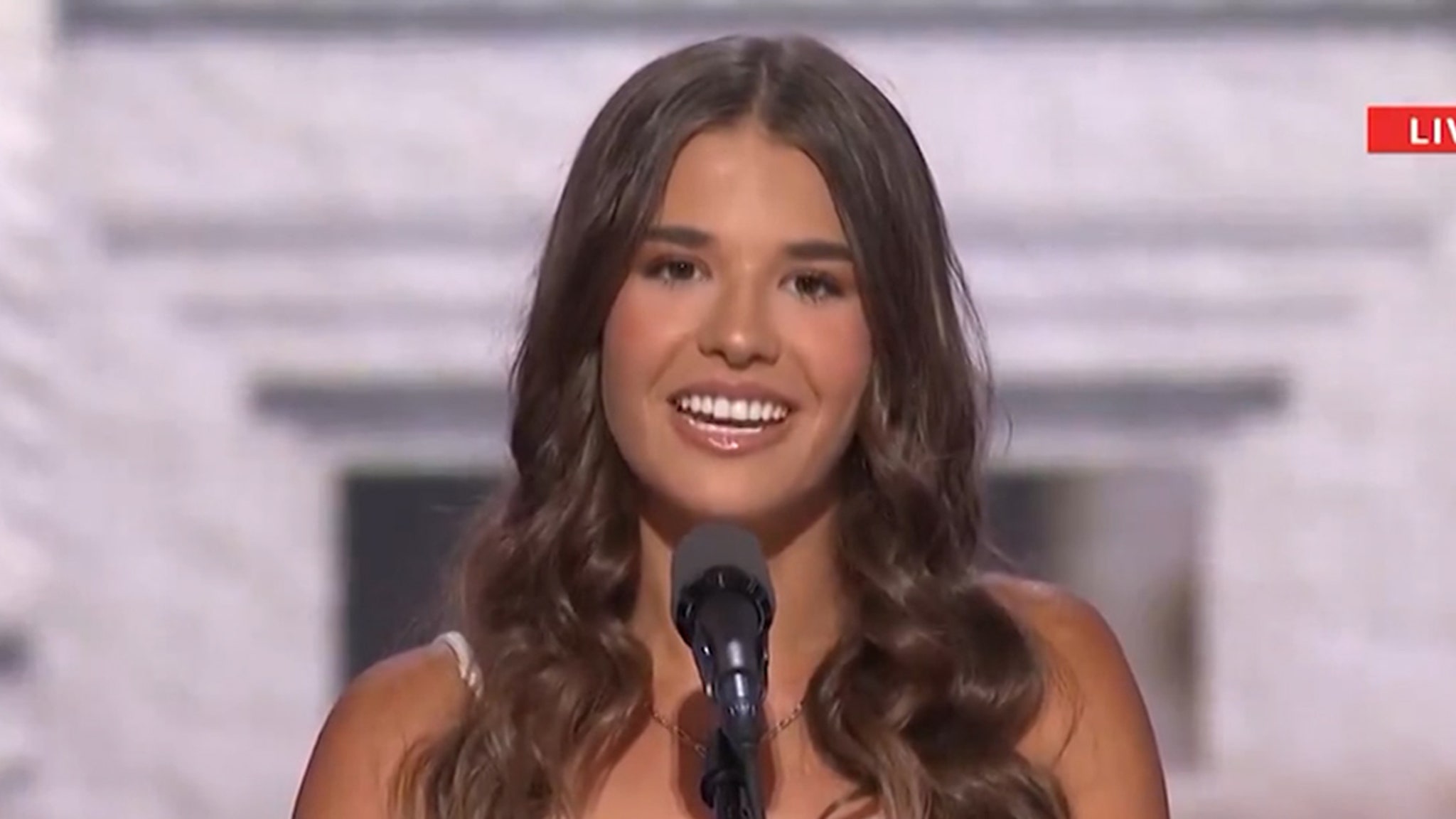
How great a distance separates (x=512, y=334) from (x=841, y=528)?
2.91 feet

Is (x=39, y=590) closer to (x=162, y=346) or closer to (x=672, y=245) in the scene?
(x=162, y=346)

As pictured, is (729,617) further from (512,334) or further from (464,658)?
(512,334)

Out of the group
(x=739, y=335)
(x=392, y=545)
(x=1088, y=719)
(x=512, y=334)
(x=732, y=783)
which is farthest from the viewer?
(x=392, y=545)

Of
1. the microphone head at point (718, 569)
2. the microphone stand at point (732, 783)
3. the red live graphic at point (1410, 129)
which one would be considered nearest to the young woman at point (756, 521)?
the microphone head at point (718, 569)

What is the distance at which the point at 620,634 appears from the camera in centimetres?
196

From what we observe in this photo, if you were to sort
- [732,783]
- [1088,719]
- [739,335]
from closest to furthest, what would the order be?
1. [732,783]
2. [739,335]
3. [1088,719]

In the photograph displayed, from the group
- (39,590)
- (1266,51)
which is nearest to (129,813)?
(39,590)

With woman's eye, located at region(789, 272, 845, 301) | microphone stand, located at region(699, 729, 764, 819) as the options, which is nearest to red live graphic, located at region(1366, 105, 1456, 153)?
woman's eye, located at region(789, 272, 845, 301)

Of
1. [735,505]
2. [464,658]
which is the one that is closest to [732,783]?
[735,505]

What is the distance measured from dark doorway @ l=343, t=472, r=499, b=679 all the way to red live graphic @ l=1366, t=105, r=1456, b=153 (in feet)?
3.69

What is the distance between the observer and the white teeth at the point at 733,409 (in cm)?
176

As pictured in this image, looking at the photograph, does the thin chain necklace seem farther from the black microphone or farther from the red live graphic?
the red live graphic

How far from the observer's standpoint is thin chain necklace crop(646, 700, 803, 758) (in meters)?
1.95

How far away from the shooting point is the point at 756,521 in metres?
1.85
